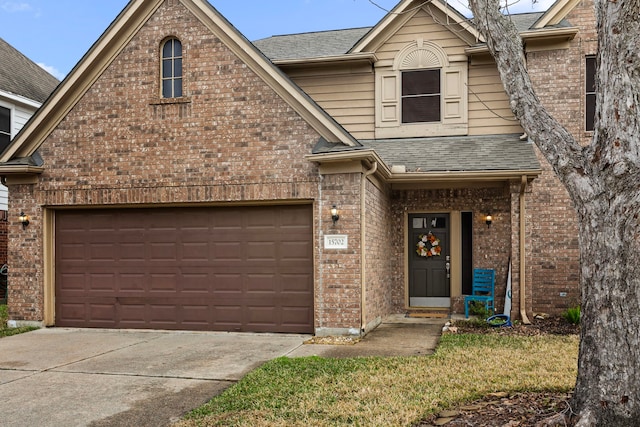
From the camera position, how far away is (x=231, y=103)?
1099cm

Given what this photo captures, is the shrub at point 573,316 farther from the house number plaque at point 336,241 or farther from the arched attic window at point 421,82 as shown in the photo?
the arched attic window at point 421,82

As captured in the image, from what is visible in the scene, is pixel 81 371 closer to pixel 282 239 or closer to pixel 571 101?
pixel 282 239

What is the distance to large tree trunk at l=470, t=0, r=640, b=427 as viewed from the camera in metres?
4.80

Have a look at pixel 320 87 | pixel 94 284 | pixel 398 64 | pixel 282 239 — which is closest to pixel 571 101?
pixel 398 64

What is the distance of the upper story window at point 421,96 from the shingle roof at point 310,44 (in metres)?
1.83

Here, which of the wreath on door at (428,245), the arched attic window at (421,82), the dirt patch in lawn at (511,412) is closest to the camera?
the dirt patch in lawn at (511,412)

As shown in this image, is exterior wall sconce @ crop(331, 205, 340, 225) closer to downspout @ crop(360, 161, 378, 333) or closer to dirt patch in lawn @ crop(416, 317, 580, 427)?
downspout @ crop(360, 161, 378, 333)

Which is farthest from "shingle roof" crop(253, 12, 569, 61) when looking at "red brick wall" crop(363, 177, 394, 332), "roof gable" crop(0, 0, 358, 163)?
"red brick wall" crop(363, 177, 394, 332)

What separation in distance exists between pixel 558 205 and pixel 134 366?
9016 mm

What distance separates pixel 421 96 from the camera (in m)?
13.9

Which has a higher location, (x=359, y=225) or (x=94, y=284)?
(x=359, y=225)

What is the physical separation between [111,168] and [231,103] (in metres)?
2.64

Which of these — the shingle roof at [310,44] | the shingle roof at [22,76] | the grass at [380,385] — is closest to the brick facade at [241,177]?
the grass at [380,385]

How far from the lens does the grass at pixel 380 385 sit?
5676 millimetres
